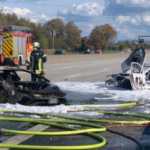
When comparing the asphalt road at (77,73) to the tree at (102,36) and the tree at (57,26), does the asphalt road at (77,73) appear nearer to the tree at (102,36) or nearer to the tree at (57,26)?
the tree at (57,26)

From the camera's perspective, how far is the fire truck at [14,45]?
2995 cm

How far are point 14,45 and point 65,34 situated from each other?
64.4m

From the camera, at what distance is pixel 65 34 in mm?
94562

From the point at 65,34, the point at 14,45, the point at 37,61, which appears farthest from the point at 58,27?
the point at 37,61

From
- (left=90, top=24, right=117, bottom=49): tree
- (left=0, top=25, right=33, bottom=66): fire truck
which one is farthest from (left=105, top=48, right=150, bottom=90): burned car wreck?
(left=90, top=24, right=117, bottom=49): tree

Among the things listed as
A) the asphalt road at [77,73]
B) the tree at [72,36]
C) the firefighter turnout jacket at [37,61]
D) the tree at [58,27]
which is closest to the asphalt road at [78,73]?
the asphalt road at [77,73]

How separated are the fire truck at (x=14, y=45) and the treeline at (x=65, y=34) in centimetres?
3576

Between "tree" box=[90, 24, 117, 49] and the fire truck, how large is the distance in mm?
75134

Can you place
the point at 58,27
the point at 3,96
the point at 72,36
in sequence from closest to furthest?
1. the point at 3,96
2. the point at 58,27
3. the point at 72,36

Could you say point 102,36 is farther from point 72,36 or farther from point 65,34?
point 65,34

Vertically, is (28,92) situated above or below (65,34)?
below

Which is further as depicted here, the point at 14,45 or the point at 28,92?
the point at 14,45

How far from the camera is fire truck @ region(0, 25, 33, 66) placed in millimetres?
29953

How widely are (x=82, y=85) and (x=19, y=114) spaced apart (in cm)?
735
